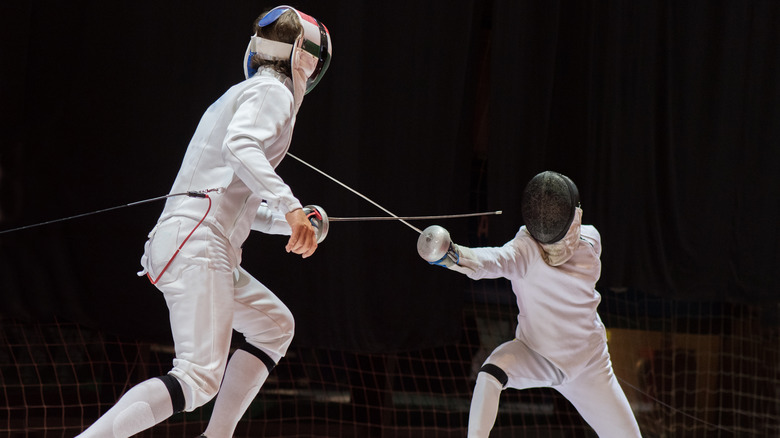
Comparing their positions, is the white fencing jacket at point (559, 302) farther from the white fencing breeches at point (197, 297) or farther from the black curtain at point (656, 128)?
the black curtain at point (656, 128)

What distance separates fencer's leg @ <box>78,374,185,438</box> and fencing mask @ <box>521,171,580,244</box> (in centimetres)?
113

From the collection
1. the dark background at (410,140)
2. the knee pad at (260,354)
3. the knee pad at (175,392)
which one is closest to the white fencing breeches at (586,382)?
the knee pad at (260,354)

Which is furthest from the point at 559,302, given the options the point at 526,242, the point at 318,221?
the point at 318,221

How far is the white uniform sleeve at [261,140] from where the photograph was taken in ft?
5.91

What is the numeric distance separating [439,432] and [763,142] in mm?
2324

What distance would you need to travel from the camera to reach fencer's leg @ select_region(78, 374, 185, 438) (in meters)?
1.72

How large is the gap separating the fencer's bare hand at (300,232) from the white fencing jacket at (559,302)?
2.47 ft

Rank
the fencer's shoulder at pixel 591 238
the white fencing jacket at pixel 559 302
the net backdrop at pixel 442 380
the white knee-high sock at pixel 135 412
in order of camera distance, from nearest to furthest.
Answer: the white knee-high sock at pixel 135 412
the white fencing jacket at pixel 559 302
the fencer's shoulder at pixel 591 238
the net backdrop at pixel 442 380

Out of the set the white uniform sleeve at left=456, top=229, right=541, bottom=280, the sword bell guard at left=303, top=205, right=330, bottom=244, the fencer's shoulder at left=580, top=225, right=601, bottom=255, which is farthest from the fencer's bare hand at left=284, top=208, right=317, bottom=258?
the fencer's shoulder at left=580, top=225, right=601, bottom=255

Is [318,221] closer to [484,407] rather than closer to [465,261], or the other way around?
[465,261]

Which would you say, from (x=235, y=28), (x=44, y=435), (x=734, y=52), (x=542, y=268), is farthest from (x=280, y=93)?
(x=734, y=52)

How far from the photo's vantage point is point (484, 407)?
231 centimetres

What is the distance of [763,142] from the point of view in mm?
4391

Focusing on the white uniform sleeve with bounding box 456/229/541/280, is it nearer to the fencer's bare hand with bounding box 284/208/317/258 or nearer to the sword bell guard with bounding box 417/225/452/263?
the sword bell guard with bounding box 417/225/452/263
